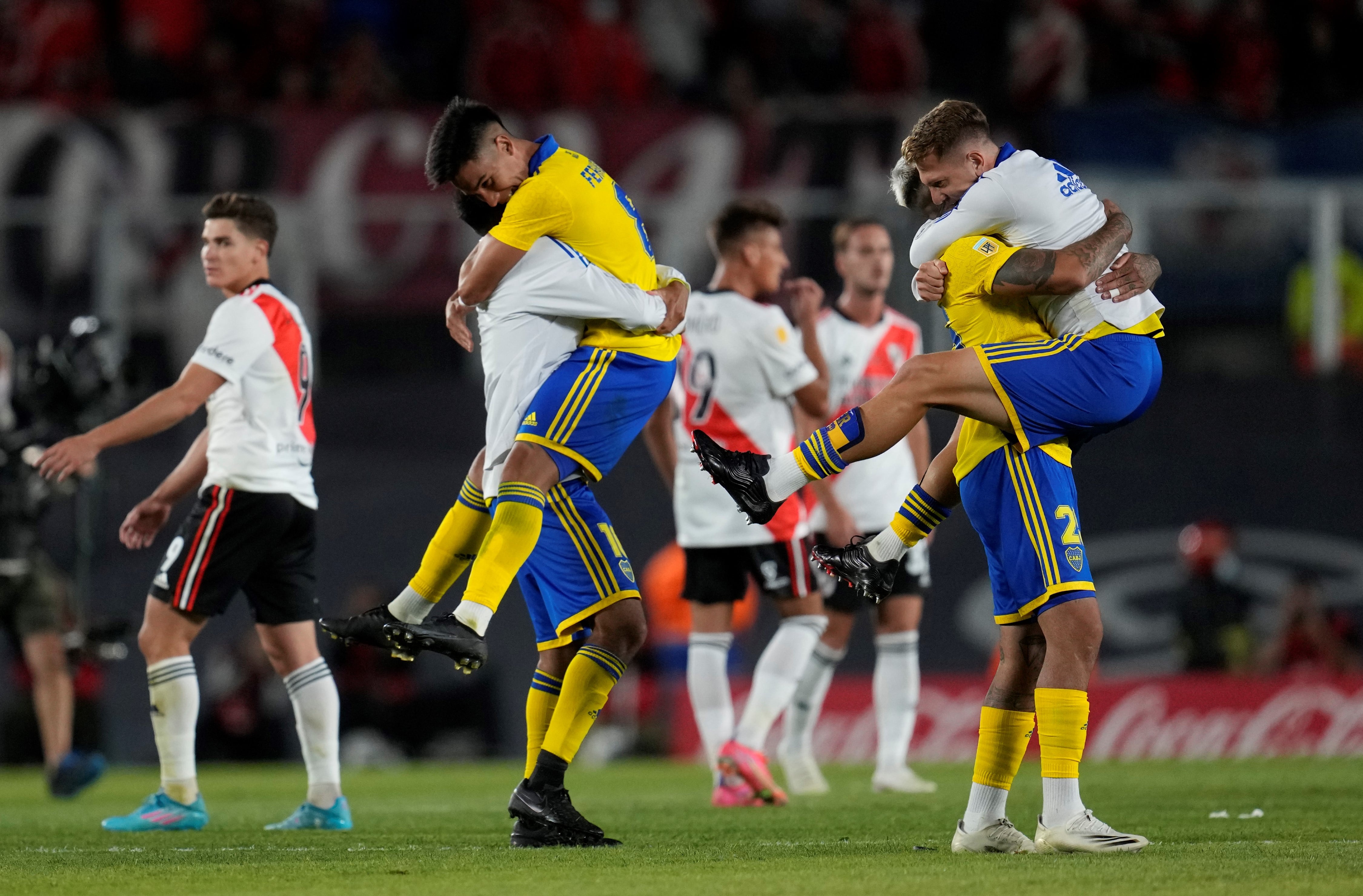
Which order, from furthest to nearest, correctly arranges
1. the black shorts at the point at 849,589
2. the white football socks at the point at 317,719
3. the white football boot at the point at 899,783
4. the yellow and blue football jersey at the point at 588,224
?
1. the black shorts at the point at 849,589
2. the white football boot at the point at 899,783
3. the white football socks at the point at 317,719
4. the yellow and blue football jersey at the point at 588,224

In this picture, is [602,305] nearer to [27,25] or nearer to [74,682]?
[74,682]

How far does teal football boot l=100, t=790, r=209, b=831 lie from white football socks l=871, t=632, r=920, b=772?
352 cm

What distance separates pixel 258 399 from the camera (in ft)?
23.2

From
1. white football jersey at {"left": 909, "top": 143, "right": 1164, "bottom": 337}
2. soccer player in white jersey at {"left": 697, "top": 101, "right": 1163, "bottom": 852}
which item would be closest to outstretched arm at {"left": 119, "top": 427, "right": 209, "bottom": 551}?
soccer player in white jersey at {"left": 697, "top": 101, "right": 1163, "bottom": 852}

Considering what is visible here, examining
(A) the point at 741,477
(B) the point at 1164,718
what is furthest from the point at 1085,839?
(B) the point at 1164,718

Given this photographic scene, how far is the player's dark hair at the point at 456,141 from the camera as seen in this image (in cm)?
577

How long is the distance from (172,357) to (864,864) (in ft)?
30.9

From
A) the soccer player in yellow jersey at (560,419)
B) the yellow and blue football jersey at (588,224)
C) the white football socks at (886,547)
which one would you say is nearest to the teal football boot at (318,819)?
the soccer player in yellow jersey at (560,419)

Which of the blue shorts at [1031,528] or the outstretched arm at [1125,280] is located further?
the outstretched arm at [1125,280]

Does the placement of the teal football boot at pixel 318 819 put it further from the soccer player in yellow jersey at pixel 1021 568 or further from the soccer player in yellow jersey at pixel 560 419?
the soccer player in yellow jersey at pixel 1021 568

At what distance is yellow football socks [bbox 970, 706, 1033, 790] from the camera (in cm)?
551

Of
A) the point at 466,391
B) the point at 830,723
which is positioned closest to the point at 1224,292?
the point at 830,723

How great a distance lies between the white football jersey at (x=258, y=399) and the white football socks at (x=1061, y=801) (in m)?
3.33

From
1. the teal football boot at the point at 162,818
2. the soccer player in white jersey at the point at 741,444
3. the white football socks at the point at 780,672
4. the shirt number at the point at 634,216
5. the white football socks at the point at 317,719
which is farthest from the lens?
the soccer player in white jersey at the point at 741,444
